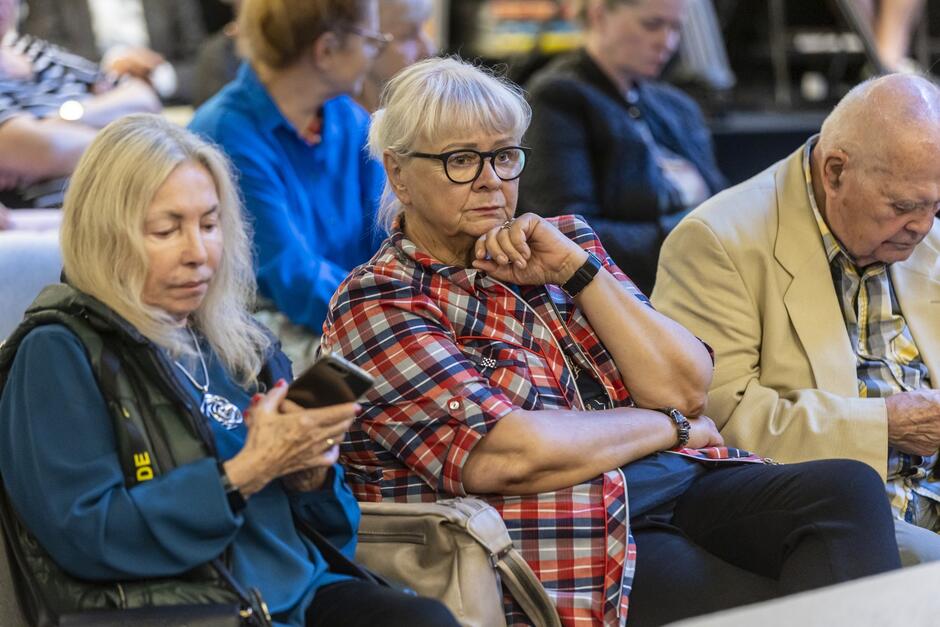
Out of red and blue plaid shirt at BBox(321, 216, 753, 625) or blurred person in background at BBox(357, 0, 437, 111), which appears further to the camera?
blurred person in background at BBox(357, 0, 437, 111)

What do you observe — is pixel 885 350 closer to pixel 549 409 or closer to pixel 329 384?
pixel 549 409

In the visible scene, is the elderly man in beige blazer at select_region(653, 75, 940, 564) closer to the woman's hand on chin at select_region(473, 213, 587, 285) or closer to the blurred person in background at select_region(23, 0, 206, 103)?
the woman's hand on chin at select_region(473, 213, 587, 285)

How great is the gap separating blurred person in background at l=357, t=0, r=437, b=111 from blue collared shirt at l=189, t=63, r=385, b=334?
433 mm

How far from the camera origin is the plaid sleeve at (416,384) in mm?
2129

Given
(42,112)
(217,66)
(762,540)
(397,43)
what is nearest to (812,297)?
(762,540)

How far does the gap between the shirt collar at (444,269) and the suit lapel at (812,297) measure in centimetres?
72

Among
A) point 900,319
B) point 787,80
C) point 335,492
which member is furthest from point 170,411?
point 787,80

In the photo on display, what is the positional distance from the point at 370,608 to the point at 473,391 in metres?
0.43

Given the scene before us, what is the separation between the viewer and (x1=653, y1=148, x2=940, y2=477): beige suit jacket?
252 cm

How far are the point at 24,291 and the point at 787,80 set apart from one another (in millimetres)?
4684

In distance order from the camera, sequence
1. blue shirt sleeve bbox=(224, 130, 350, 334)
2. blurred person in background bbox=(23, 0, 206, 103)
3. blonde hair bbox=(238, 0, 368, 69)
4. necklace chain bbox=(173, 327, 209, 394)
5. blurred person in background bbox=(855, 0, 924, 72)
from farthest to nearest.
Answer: blurred person in background bbox=(855, 0, 924, 72) < blurred person in background bbox=(23, 0, 206, 103) < blonde hair bbox=(238, 0, 368, 69) < blue shirt sleeve bbox=(224, 130, 350, 334) < necklace chain bbox=(173, 327, 209, 394)

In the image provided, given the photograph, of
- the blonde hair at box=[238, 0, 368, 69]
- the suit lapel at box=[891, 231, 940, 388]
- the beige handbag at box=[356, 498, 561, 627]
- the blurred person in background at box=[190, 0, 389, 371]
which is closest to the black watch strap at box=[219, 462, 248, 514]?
the beige handbag at box=[356, 498, 561, 627]

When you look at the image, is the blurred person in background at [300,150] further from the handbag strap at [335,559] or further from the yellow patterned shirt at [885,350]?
the yellow patterned shirt at [885,350]

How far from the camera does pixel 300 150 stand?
3328mm
